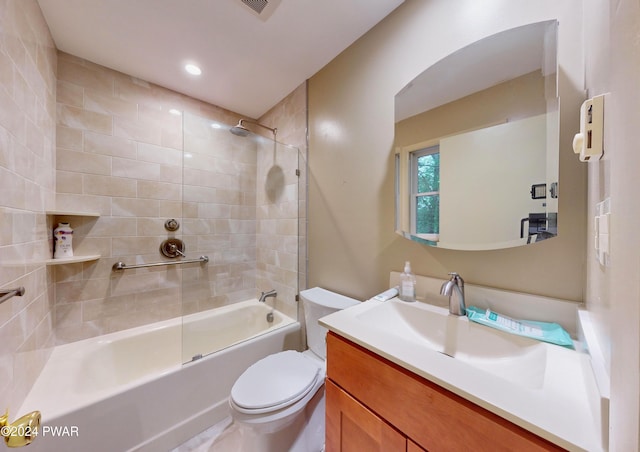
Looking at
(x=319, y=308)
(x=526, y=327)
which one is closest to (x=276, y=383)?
(x=319, y=308)

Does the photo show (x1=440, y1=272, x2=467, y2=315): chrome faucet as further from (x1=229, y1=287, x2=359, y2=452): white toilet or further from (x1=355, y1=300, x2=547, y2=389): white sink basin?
(x1=229, y1=287, x2=359, y2=452): white toilet

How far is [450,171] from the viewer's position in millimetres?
1016

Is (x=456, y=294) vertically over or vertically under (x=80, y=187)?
under

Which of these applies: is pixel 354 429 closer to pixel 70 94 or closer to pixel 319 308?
pixel 319 308

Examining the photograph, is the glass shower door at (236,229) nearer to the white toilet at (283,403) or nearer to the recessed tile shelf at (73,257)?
the recessed tile shelf at (73,257)

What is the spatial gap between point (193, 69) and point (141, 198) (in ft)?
3.56

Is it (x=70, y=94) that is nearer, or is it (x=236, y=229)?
(x=70, y=94)

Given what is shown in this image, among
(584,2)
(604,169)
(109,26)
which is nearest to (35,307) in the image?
(109,26)

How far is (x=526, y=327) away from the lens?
76 cm

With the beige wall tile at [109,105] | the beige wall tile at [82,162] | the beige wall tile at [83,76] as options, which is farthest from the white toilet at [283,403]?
the beige wall tile at [83,76]

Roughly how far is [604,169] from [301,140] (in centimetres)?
171

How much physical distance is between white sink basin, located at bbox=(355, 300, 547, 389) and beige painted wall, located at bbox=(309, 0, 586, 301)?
0.69 ft

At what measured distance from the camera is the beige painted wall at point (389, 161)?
2.51 ft

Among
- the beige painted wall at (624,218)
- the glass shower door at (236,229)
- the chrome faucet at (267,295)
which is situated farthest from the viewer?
the chrome faucet at (267,295)
